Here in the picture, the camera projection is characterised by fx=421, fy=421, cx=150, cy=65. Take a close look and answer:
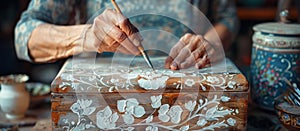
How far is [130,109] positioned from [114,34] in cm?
16

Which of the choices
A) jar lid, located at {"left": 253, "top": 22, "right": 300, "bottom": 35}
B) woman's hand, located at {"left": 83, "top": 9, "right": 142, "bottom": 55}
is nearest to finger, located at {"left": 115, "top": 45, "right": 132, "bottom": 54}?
woman's hand, located at {"left": 83, "top": 9, "right": 142, "bottom": 55}

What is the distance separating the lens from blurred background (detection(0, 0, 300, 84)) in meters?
2.25

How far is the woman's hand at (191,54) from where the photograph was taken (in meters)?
0.86

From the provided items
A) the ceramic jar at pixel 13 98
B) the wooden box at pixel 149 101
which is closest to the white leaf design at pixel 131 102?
the wooden box at pixel 149 101

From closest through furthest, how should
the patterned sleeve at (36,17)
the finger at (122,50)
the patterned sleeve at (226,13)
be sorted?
the finger at (122,50) < the patterned sleeve at (36,17) < the patterned sleeve at (226,13)

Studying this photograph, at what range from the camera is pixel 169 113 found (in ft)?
2.57

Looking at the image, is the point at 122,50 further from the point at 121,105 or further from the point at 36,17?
the point at 36,17

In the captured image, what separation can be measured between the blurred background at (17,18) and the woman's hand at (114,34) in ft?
4.32

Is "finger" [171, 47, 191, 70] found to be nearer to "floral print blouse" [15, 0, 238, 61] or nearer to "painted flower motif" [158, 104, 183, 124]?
"painted flower motif" [158, 104, 183, 124]

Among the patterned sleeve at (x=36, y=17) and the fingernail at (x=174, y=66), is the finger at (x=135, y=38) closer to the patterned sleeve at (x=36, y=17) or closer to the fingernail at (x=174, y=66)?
the fingernail at (x=174, y=66)

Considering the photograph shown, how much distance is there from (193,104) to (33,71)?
186 cm

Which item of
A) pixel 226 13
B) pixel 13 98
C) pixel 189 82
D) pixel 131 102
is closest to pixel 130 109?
pixel 131 102

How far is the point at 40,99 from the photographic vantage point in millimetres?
1121

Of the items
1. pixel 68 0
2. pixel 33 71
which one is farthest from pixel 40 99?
pixel 33 71
